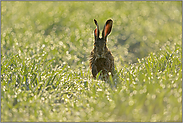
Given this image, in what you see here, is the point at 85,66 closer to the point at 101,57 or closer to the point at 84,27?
the point at 101,57

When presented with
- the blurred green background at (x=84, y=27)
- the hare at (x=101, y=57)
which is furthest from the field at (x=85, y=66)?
the hare at (x=101, y=57)

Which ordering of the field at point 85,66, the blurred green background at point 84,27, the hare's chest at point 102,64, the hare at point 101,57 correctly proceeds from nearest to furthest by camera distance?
the field at point 85,66
the hare at point 101,57
the hare's chest at point 102,64
the blurred green background at point 84,27

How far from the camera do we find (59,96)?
11.1ft

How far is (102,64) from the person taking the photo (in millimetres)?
3885

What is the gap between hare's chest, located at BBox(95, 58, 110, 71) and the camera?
3.86 meters

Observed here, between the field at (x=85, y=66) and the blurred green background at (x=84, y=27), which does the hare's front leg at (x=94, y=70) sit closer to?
the field at (x=85, y=66)

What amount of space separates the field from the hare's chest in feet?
0.73

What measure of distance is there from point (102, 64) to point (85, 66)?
3.74ft

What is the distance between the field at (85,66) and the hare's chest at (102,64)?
0.22 metres

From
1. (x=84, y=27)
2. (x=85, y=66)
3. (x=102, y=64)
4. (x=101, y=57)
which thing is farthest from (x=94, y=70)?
(x=84, y=27)

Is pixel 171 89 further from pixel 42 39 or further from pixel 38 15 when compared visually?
pixel 38 15

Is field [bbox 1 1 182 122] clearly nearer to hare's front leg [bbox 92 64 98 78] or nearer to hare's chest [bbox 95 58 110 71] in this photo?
hare's front leg [bbox 92 64 98 78]

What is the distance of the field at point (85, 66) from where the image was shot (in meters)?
2.80

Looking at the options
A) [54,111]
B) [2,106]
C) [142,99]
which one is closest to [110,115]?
[142,99]
